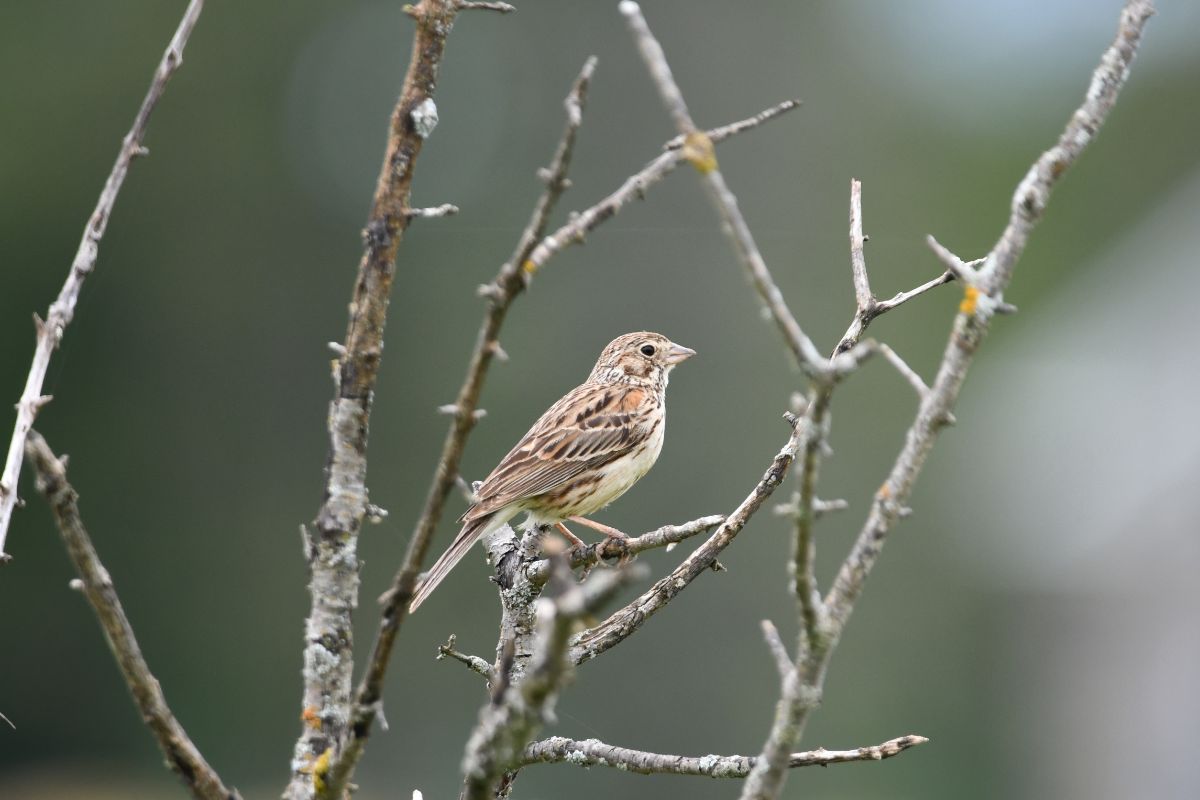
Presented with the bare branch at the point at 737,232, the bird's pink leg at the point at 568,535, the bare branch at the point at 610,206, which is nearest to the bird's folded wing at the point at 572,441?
the bird's pink leg at the point at 568,535

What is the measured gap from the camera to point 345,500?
236cm

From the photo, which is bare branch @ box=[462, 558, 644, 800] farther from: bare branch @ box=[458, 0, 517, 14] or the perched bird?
the perched bird

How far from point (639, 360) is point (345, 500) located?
412 cm

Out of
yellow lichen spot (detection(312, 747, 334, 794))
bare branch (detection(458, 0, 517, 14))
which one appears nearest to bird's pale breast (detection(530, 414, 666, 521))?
bare branch (detection(458, 0, 517, 14))

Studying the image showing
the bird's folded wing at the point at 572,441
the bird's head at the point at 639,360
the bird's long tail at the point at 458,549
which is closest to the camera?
the bird's long tail at the point at 458,549

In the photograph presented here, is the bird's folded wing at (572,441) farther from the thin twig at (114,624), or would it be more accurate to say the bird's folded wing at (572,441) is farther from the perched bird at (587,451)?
the thin twig at (114,624)

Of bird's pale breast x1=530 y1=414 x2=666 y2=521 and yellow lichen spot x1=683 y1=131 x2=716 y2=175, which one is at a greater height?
bird's pale breast x1=530 y1=414 x2=666 y2=521

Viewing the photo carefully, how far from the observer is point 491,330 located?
1952 mm

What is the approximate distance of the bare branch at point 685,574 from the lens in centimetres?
323

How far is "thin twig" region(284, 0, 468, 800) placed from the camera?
90.4 inches

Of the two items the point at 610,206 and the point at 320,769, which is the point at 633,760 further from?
the point at 610,206

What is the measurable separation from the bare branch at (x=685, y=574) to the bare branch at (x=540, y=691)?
1338mm

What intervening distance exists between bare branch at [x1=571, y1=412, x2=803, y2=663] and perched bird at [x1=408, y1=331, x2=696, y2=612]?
1452 mm

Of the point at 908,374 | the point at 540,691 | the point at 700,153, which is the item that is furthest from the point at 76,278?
the point at 908,374
